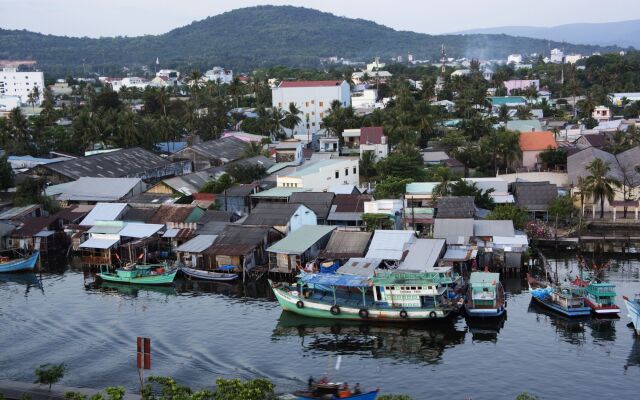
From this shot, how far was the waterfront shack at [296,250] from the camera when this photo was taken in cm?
3800

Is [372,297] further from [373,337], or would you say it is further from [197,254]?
[197,254]

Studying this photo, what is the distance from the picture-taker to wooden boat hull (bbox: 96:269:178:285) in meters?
38.2

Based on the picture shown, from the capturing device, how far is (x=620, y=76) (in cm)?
11125

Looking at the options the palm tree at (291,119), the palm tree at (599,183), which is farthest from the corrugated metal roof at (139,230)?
→ the palm tree at (291,119)

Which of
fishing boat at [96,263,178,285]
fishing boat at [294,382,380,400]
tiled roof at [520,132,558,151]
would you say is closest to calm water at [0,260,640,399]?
fishing boat at [96,263,178,285]

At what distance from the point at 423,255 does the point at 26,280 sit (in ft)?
67.3

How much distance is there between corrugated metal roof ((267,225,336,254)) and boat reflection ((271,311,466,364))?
560cm

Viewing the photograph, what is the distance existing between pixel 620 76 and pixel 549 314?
88.8m

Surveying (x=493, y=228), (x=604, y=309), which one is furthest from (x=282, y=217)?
(x=604, y=309)

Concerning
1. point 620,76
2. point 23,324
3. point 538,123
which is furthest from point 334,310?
point 620,76

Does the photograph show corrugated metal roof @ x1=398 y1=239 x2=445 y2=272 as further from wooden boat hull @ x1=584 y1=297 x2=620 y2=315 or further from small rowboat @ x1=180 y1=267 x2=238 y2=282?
small rowboat @ x1=180 y1=267 x2=238 y2=282

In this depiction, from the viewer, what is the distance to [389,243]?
124ft

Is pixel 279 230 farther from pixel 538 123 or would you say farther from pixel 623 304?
pixel 538 123

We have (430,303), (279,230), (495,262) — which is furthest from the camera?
(279,230)
